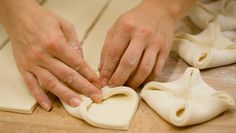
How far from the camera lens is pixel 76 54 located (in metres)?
0.95

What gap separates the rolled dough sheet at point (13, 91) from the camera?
957mm

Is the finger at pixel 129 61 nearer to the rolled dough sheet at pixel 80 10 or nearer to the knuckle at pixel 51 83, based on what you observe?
the knuckle at pixel 51 83

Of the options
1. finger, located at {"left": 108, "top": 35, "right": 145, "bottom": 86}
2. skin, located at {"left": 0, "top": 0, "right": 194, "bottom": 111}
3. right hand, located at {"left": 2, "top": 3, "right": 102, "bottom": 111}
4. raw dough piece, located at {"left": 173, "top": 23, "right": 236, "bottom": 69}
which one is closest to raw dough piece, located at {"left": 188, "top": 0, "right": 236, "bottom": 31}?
raw dough piece, located at {"left": 173, "top": 23, "right": 236, "bottom": 69}

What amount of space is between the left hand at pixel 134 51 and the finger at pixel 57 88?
95mm

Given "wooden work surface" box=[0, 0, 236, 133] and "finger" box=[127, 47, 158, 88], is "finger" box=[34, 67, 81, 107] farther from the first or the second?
"finger" box=[127, 47, 158, 88]

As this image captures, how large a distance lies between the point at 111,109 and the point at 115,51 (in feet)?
0.51

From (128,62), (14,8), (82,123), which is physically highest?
(14,8)

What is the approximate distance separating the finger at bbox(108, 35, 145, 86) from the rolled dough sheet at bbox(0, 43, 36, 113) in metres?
0.24

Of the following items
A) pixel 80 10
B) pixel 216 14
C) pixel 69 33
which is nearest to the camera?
pixel 69 33

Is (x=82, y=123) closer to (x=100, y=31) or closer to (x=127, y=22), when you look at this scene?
(x=127, y=22)

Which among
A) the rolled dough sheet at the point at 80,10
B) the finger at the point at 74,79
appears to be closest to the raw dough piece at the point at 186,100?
the finger at the point at 74,79

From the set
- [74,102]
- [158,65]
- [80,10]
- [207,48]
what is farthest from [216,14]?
[74,102]

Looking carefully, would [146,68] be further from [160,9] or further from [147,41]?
[160,9]

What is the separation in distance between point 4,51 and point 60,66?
350 millimetres
